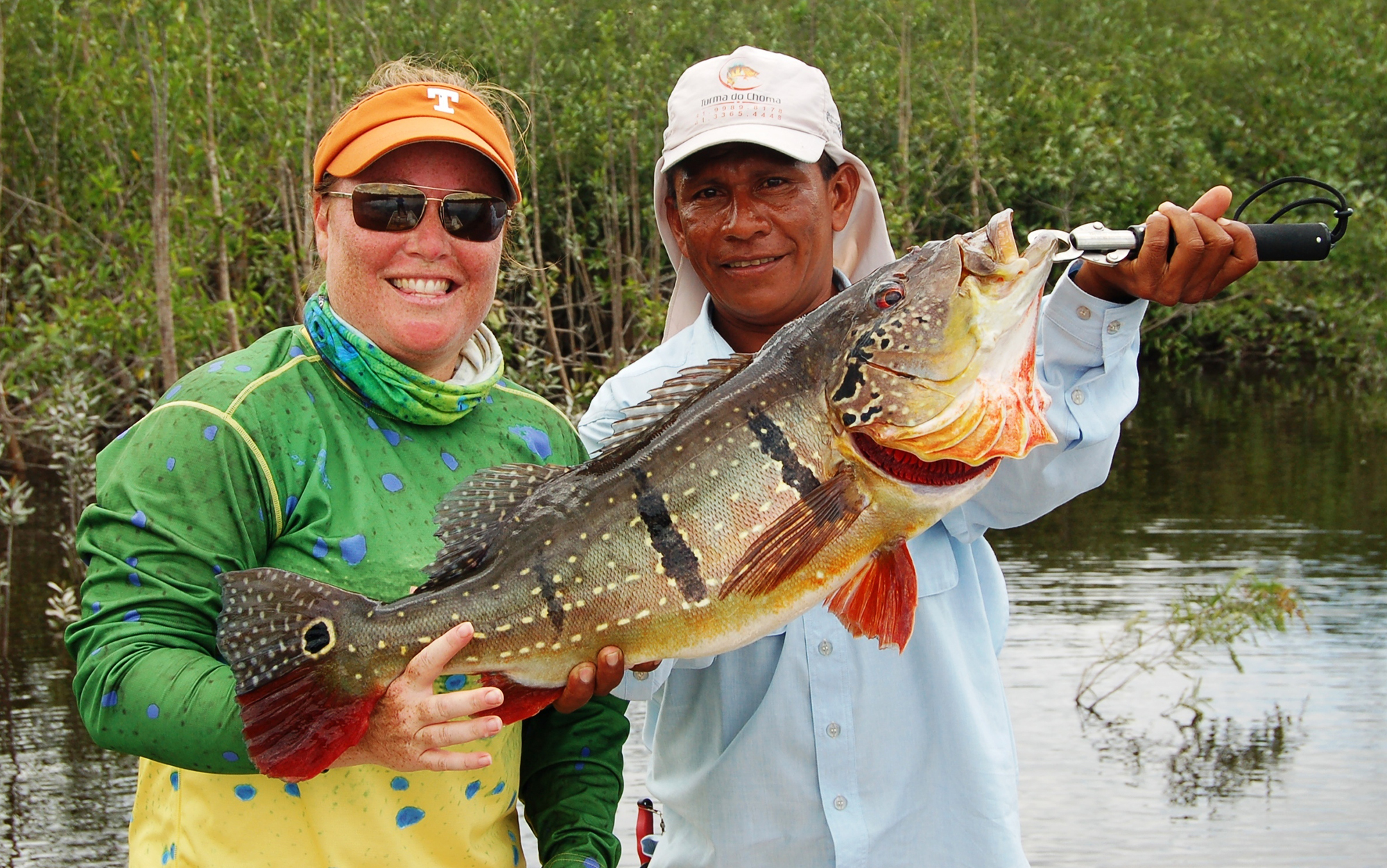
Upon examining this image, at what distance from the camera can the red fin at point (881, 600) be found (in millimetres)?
2500

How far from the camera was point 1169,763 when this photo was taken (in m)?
6.88

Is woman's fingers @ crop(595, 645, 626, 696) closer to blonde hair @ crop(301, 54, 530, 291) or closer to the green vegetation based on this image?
blonde hair @ crop(301, 54, 530, 291)

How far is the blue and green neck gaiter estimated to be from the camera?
242 centimetres

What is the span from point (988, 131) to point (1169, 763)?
13184 mm

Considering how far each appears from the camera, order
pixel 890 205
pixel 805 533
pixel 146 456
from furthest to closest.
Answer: pixel 890 205, pixel 805 533, pixel 146 456

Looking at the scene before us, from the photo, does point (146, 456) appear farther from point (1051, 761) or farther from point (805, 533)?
point (1051, 761)

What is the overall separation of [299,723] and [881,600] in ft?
3.45

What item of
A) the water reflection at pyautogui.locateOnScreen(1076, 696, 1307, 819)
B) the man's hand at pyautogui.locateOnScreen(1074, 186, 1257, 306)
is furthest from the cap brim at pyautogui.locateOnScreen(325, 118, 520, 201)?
the water reflection at pyautogui.locateOnScreen(1076, 696, 1307, 819)

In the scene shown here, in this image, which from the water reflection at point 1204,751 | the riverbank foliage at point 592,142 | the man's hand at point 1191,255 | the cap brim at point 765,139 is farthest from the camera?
the riverbank foliage at point 592,142

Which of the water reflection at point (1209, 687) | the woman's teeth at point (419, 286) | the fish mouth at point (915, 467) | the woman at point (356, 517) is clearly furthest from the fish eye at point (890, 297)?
the water reflection at point (1209, 687)

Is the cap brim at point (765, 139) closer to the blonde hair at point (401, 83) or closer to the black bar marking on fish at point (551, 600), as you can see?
the blonde hair at point (401, 83)

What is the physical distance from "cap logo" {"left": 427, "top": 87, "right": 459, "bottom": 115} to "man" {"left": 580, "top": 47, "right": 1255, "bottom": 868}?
0.62 metres

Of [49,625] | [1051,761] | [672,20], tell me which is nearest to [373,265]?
[1051,761]

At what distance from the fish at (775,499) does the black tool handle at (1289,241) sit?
0.36m
